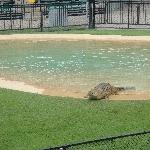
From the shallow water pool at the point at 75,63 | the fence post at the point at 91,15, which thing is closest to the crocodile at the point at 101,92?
the shallow water pool at the point at 75,63

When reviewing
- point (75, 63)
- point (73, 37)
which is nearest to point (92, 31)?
point (73, 37)

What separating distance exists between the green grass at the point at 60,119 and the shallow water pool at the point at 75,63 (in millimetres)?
2007

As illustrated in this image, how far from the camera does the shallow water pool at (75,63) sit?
13.8 meters

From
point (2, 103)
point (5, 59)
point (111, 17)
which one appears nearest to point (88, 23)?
point (111, 17)

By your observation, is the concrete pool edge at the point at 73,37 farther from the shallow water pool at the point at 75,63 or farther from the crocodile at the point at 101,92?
the crocodile at the point at 101,92

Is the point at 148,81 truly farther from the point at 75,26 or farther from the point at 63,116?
the point at 75,26

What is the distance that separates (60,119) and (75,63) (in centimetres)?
731

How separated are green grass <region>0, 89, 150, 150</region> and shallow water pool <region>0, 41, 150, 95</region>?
2.01m

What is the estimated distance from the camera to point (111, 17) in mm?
28484

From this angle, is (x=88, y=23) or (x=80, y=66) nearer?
(x=80, y=66)

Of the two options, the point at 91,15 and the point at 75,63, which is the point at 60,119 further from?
the point at 91,15

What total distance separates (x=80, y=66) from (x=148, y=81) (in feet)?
9.99

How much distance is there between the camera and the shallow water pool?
1376cm

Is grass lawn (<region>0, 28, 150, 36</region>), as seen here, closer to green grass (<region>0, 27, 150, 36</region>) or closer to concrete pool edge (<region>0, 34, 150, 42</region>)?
green grass (<region>0, 27, 150, 36</region>)
